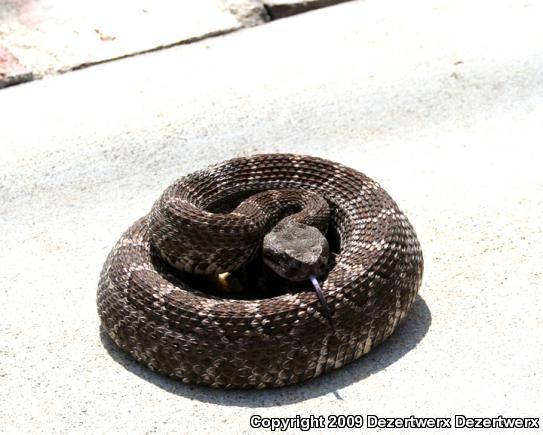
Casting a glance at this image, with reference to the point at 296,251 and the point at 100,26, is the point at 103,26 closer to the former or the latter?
the point at 100,26

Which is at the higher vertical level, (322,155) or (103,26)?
(103,26)

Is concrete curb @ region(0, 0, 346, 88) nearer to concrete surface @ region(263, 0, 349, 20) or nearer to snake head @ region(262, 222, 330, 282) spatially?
concrete surface @ region(263, 0, 349, 20)

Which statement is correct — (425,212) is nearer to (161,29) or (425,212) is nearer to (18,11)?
(161,29)

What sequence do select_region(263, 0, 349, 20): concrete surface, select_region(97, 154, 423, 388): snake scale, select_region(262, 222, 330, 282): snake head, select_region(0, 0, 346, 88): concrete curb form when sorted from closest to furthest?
select_region(97, 154, 423, 388): snake scale → select_region(262, 222, 330, 282): snake head → select_region(0, 0, 346, 88): concrete curb → select_region(263, 0, 349, 20): concrete surface

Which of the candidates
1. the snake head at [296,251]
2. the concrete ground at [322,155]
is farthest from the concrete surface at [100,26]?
the snake head at [296,251]

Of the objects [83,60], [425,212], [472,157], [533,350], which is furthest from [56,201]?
[533,350]

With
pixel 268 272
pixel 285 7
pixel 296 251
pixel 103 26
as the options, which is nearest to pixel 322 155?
pixel 268 272

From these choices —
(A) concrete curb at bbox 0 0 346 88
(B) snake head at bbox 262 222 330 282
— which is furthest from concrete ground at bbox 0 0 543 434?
(B) snake head at bbox 262 222 330 282

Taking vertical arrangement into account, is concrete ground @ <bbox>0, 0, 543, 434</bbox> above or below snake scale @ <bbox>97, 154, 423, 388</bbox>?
below
